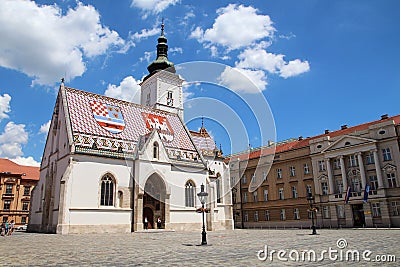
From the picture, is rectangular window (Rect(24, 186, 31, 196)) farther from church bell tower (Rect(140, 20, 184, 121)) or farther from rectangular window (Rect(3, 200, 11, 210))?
church bell tower (Rect(140, 20, 184, 121))

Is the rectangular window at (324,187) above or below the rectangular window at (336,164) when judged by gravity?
below

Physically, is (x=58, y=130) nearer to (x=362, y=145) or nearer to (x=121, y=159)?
(x=121, y=159)

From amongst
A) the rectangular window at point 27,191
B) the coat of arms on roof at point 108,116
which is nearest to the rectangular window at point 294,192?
the coat of arms on roof at point 108,116

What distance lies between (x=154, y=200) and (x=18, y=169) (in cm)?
4003

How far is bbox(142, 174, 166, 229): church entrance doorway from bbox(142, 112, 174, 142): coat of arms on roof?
5733 millimetres

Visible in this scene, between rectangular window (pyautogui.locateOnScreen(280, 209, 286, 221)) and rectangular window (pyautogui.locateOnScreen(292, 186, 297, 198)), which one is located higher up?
rectangular window (pyautogui.locateOnScreen(292, 186, 297, 198))

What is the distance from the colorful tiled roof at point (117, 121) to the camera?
102 ft

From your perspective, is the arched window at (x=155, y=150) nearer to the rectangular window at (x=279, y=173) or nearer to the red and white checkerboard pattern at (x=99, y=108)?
the red and white checkerboard pattern at (x=99, y=108)

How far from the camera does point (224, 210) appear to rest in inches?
1634

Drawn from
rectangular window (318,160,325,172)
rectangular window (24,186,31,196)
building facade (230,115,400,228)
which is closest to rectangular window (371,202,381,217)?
building facade (230,115,400,228)

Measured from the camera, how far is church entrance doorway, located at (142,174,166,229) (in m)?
33.0

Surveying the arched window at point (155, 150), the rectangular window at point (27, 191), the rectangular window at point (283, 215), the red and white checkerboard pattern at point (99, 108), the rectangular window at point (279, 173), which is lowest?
the rectangular window at point (283, 215)

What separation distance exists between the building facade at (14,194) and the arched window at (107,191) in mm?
35099

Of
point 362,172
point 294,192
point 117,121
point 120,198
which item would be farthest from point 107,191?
point 362,172
